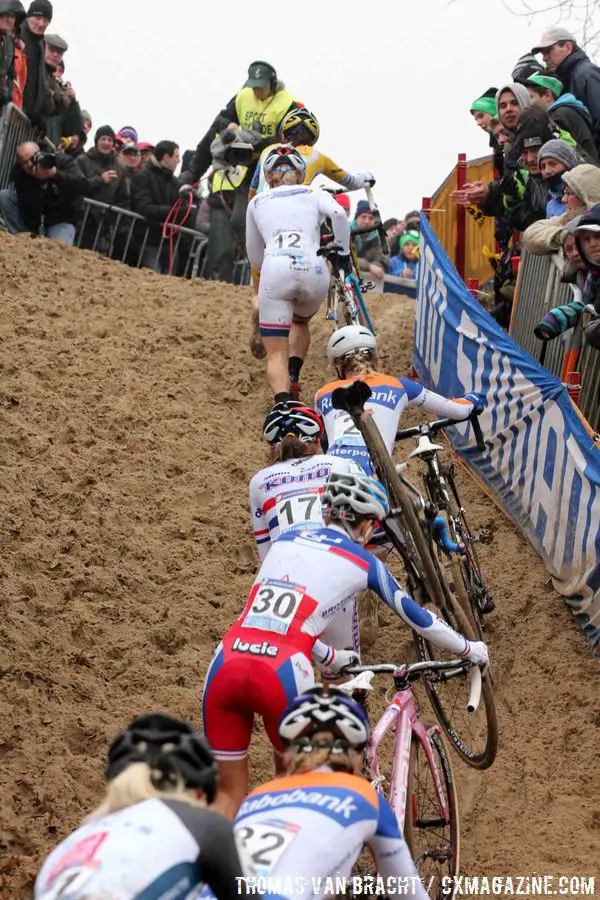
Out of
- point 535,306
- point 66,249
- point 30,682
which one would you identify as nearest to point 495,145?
point 535,306

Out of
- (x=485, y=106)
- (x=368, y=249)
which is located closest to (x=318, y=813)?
(x=485, y=106)

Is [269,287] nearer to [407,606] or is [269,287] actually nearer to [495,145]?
[495,145]

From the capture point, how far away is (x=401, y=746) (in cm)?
597

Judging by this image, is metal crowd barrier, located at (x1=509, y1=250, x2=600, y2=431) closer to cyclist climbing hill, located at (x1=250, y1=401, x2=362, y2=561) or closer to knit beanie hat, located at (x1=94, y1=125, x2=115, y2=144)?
cyclist climbing hill, located at (x1=250, y1=401, x2=362, y2=561)

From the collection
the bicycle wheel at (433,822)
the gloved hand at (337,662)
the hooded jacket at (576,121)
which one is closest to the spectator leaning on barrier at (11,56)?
the hooded jacket at (576,121)

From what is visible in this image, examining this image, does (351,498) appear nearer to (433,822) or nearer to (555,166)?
(433,822)

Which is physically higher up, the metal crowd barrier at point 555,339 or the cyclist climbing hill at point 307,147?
the cyclist climbing hill at point 307,147

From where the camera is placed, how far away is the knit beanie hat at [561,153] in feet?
37.2

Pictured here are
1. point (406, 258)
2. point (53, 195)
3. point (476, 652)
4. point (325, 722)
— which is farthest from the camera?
point (406, 258)

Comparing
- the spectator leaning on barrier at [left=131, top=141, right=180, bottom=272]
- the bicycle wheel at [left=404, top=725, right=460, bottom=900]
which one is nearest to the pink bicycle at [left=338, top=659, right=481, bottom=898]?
the bicycle wheel at [left=404, top=725, right=460, bottom=900]

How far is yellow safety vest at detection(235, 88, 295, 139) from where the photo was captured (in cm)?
1565

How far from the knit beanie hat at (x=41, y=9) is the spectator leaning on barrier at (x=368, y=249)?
5.51 m

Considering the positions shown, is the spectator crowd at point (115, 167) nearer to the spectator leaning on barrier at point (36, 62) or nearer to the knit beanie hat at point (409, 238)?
the spectator leaning on barrier at point (36, 62)

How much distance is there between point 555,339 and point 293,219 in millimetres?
2323
